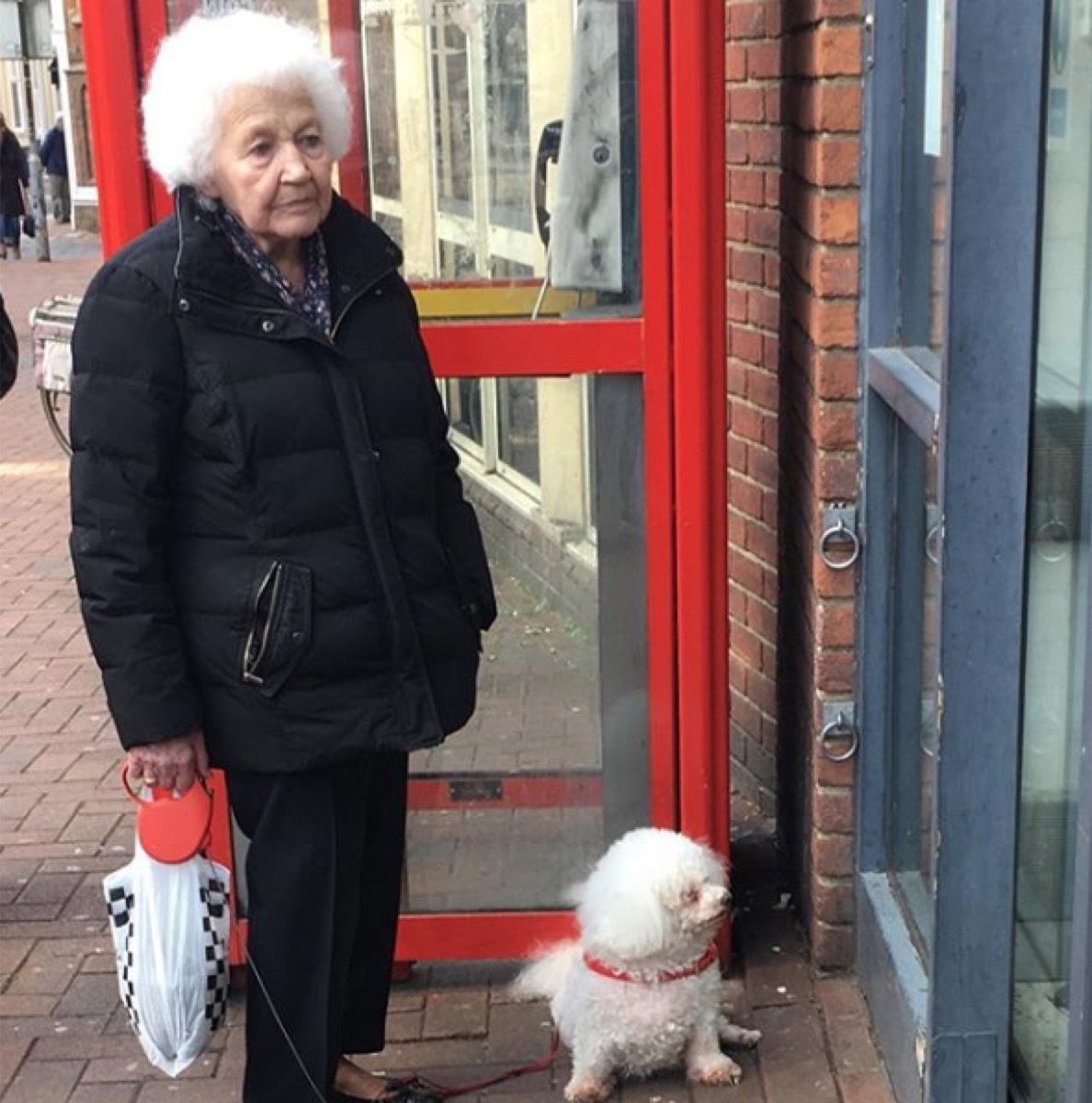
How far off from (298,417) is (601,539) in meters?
0.94

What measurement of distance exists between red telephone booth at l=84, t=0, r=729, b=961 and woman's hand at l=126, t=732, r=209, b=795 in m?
0.77

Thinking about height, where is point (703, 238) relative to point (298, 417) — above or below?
above

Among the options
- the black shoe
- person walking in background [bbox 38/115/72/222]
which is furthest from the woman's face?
person walking in background [bbox 38/115/72/222]

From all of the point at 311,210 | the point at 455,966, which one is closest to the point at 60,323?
the point at 455,966

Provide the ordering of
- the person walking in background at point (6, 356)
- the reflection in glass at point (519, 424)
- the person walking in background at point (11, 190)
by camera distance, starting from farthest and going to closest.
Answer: the person walking in background at point (11, 190) < the person walking in background at point (6, 356) < the reflection in glass at point (519, 424)

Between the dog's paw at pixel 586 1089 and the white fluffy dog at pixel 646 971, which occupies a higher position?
the white fluffy dog at pixel 646 971

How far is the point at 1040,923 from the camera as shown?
8.78 feet

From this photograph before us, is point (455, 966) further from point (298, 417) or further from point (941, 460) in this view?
point (941, 460)

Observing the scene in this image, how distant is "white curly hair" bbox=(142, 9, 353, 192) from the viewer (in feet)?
9.04

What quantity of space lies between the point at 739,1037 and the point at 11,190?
22037 millimetres

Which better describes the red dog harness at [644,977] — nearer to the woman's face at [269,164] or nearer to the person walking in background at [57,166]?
the woman's face at [269,164]

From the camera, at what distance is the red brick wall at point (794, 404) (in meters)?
3.37

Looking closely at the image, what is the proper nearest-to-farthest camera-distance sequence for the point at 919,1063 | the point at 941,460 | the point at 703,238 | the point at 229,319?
the point at 941,460 < the point at 229,319 < the point at 919,1063 < the point at 703,238

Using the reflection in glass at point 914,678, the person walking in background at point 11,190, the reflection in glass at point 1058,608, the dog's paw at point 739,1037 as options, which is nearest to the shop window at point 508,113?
the reflection in glass at point 914,678
